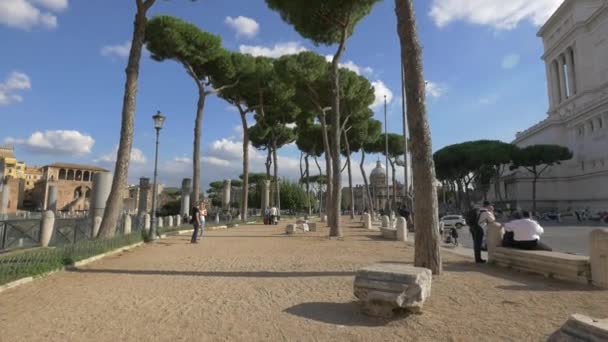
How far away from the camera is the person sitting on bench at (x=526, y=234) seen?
24.1ft

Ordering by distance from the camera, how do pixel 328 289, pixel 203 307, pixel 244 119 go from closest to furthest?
pixel 203 307
pixel 328 289
pixel 244 119

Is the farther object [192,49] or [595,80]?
[595,80]

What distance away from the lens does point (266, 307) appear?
4816 millimetres

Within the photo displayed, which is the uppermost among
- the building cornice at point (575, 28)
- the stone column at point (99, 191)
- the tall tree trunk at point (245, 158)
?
the building cornice at point (575, 28)

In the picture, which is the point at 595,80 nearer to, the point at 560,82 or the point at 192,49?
the point at 560,82

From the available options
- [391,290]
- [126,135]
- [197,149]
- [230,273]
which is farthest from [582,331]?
[197,149]

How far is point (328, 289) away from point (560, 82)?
2830 inches

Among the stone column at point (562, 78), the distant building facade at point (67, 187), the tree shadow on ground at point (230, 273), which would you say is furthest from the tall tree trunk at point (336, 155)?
the stone column at point (562, 78)

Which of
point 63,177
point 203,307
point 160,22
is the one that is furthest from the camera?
point 63,177

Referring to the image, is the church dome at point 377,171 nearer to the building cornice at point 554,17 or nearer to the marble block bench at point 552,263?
the building cornice at point 554,17

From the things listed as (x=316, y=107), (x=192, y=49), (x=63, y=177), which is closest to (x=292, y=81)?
(x=316, y=107)

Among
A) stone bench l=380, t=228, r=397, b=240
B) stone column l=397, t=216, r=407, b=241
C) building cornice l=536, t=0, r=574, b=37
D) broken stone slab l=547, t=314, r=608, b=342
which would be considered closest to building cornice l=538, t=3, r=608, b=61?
building cornice l=536, t=0, r=574, b=37

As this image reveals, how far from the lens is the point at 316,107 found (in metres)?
22.8

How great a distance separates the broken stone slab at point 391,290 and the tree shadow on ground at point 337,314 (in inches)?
4.4
